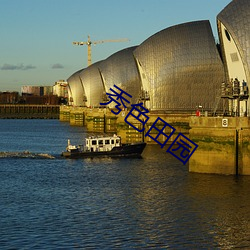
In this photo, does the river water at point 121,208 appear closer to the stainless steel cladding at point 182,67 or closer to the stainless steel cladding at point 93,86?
the stainless steel cladding at point 182,67

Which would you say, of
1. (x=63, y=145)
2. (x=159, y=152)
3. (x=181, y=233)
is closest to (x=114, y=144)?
(x=159, y=152)

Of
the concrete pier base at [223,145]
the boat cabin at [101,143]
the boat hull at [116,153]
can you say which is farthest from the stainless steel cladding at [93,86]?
the concrete pier base at [223,145]

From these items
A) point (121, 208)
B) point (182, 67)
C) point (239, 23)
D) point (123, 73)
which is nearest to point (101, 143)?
point (239, 23)

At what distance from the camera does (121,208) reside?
36.5 meters

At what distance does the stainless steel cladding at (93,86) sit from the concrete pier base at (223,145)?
290 feet

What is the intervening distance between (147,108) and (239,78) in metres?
31.8

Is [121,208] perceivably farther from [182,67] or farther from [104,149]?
[182,67]

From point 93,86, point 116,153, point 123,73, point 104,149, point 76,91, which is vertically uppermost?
point 123,73

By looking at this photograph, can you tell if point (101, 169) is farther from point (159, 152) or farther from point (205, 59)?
point (205, 59)

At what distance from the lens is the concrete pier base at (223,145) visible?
148ft

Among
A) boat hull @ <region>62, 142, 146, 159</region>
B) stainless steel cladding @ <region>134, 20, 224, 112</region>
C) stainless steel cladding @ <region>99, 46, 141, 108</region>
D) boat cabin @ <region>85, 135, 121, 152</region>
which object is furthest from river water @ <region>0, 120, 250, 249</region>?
stainless steel cladding @ <region>99, 46, 141, 108</region>

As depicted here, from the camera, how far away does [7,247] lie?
29.0 meters

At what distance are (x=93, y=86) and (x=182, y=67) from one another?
202 feet

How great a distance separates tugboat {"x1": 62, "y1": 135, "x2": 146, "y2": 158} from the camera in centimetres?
6288
